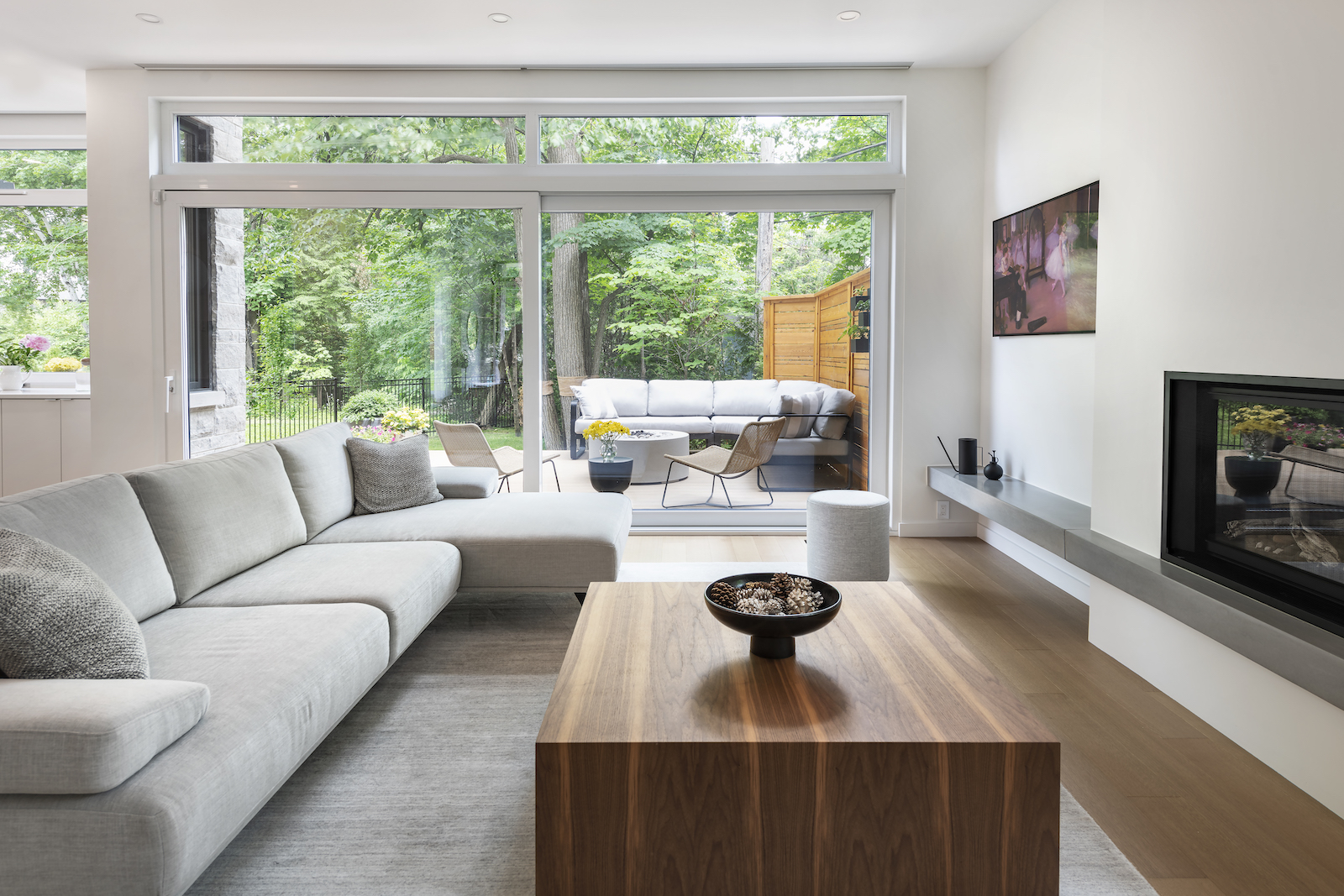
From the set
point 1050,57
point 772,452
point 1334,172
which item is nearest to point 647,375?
point 772,452

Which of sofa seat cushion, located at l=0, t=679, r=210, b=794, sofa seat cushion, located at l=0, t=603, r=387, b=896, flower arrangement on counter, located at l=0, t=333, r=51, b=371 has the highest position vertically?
flower arrangement on counter, located at l=0, t=333, r=51, b=371

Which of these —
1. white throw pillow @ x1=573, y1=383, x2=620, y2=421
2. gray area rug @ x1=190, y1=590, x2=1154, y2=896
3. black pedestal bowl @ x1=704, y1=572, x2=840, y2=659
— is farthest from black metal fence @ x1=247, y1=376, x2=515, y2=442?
black pedestal bowl @ x1=704, y1=572, x2=840, y2=659

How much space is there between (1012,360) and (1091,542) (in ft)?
6.05

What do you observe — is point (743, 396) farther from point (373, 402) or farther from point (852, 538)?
point (373, 402)

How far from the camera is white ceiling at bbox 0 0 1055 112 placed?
13.5ft

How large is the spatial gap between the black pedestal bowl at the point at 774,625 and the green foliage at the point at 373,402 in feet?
12.6

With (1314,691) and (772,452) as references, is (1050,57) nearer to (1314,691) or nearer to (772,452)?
(772,452)

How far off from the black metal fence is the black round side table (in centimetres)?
60

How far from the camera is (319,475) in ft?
11.4

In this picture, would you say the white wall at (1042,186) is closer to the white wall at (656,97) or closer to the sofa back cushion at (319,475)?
the white wall at (656,97)

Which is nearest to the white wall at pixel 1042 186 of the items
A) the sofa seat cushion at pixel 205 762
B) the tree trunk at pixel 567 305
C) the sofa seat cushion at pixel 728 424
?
the sofa seat cushion at pixel 728 424

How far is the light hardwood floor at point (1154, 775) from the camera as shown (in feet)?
5.90

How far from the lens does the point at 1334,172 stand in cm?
207

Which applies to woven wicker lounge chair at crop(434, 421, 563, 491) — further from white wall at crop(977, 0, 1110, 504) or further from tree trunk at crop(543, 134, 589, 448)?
white wall at crop(977, 0, 1110, 504)
